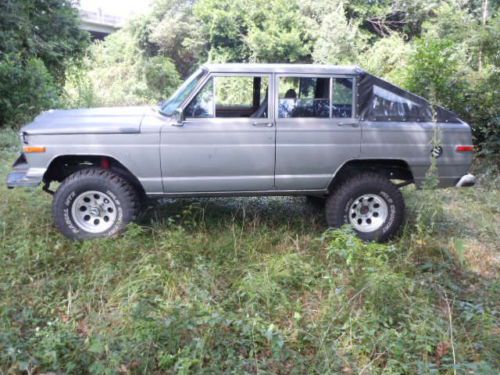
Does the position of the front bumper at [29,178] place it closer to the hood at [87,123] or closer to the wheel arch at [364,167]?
the hood at [87,123]

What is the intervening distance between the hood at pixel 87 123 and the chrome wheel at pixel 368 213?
2.37m

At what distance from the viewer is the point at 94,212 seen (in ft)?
15.4

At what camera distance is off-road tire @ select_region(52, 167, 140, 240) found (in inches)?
179

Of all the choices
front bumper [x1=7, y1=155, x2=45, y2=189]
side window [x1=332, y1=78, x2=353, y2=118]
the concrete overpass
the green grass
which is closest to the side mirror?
the green grass

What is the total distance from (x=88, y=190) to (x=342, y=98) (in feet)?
8.86

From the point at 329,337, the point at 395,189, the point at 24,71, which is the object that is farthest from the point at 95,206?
the point at 24,71

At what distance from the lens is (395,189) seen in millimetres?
4906

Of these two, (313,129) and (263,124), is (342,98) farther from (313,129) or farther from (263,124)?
(263,124)

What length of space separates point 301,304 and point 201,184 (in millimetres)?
1619

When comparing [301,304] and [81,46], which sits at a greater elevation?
[81,46]

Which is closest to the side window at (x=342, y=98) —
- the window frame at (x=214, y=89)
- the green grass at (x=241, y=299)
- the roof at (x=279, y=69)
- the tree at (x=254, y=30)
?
the roof at (x=279, y=69)

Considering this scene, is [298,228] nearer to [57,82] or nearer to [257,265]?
[257,265]

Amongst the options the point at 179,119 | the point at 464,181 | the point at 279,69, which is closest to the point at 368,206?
the point at 464,181

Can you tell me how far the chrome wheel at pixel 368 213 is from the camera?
16.2 ft
